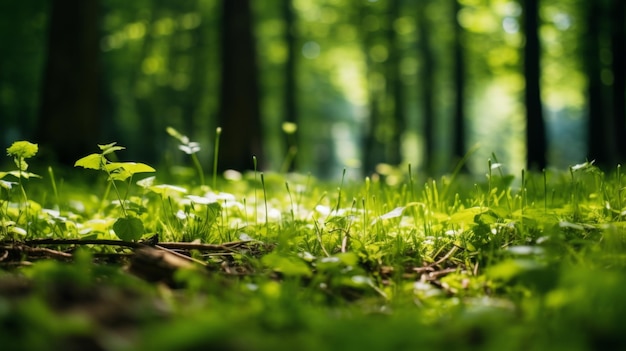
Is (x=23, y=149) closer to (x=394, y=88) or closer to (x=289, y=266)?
(x=289, y=266)

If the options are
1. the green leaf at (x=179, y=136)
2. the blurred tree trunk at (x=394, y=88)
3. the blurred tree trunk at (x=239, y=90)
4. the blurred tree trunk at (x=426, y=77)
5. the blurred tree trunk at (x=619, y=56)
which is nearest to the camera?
the green leaf at (x=179, y=136)

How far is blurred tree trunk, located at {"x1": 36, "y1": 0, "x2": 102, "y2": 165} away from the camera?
23.5ft

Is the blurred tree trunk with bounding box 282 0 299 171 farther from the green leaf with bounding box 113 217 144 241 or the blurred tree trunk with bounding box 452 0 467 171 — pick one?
the green leaf with bounding box 113 217 144 241

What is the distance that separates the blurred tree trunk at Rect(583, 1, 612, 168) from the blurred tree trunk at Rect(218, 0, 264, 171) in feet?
24.5

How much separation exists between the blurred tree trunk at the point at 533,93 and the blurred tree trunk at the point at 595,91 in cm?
357

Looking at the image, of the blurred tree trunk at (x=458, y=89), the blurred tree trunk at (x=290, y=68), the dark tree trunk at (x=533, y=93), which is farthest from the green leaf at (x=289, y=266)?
the blurred tree trunk at (x=290, y=68)

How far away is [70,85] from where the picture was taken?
7328mm

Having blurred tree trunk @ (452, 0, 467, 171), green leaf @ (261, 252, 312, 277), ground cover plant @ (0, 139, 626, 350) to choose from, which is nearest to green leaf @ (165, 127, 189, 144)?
ground cover plant @ (0, 139, 626, 350)

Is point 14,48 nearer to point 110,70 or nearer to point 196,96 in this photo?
point 110,70

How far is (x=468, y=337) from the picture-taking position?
4.13 feet

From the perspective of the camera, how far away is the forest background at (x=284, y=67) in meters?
7.61

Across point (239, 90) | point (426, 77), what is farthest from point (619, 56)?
point (426, 77)

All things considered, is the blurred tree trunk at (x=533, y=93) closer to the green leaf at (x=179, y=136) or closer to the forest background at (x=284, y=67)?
the forest background at (x=284, y=67)

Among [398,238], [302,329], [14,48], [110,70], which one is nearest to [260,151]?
[398,238]
